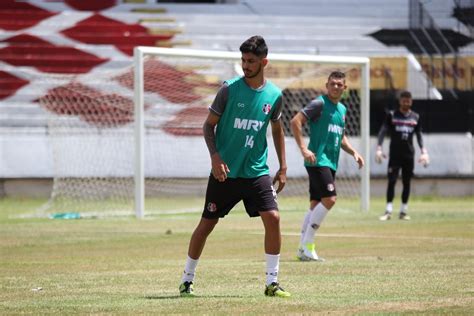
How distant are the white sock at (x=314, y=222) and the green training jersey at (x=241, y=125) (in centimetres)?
428

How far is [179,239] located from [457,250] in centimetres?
449

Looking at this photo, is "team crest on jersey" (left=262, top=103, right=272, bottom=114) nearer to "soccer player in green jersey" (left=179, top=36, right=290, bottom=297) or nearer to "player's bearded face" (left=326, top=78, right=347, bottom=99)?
"soccer player in green jersey" (left=179, top=36, right=290, bottom=297)

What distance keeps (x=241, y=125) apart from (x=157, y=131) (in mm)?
17703

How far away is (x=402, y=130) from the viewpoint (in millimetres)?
23094

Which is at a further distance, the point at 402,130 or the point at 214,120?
the point at 402,130

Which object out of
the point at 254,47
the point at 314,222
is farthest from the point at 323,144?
the point at 254,47

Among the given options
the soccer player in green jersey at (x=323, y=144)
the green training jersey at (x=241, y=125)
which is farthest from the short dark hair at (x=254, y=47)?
the soccer player in green jersey at (x=323, y=144)

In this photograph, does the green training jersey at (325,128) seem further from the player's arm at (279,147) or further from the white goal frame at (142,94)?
the white goal frame at (142,94)

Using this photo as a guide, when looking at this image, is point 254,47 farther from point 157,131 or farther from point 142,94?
point 157,131

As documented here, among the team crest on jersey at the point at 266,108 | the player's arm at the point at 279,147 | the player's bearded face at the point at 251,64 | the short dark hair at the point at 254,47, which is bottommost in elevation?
the player's arm at the point at 279,147

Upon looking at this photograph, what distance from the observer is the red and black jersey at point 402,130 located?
23062 millimetres

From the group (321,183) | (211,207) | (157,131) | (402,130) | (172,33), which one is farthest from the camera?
(172,33)

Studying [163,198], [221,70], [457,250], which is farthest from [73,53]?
[457,250]

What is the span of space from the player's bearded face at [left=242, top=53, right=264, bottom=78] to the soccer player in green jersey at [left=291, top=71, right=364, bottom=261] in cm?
441
